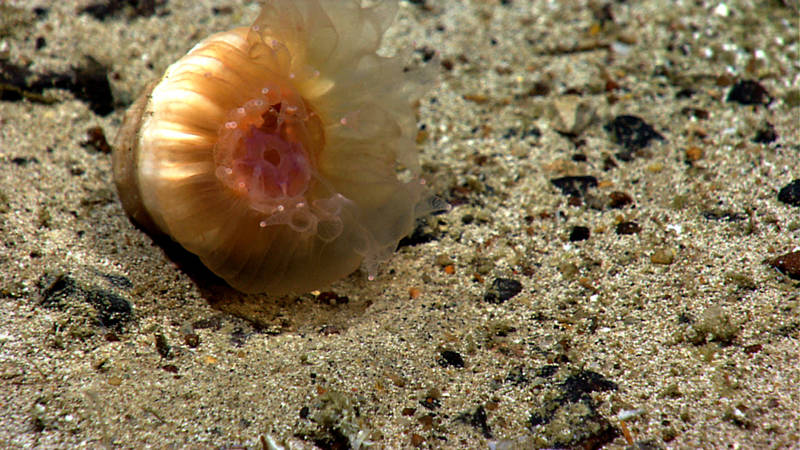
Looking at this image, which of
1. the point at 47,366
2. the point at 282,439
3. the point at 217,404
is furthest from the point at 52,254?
the point at 282,439

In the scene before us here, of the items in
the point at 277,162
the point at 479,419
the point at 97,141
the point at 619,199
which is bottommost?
the point at 479,419

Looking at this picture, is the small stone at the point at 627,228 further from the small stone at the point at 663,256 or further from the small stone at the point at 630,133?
the small stone at the point at 630,133

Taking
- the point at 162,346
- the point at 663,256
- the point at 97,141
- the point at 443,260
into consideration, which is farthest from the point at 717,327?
the point at 97,141

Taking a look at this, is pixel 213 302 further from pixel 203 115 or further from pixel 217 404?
pixel 203 115

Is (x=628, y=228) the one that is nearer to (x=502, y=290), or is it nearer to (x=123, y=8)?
(x=502, y=290)

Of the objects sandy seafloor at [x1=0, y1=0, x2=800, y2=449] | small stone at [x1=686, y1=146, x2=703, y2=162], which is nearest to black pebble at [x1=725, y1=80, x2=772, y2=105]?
sandy seafloor at [x1=0, y1=0, x2=800, y2=449]

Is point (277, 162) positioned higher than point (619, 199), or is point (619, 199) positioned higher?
point (277, 162)
